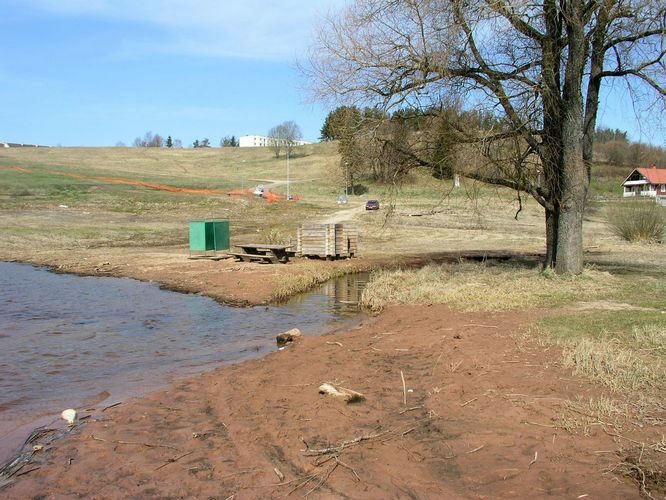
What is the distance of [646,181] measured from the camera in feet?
289

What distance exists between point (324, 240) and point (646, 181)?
266ft

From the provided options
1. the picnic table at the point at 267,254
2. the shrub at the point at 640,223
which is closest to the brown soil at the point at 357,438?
the picnic table at the point at 267,254

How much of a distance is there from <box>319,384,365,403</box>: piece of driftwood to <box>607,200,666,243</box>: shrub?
82.6 feet

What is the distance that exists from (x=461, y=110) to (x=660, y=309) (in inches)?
249

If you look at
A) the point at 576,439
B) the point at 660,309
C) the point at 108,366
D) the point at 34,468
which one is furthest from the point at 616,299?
the point at 34,468

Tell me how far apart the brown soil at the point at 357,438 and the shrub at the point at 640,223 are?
75.4 ft

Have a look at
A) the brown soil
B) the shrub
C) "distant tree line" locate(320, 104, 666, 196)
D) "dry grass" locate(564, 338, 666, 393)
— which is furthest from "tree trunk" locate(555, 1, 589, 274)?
the shrub

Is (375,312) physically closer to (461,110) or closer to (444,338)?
(444,338)

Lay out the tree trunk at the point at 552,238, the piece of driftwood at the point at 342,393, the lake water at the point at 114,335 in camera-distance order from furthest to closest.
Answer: the tree trunk at the point at 552,238 → the lake water at the point at 114,335 → the piece of driftwood at the point at 342,393

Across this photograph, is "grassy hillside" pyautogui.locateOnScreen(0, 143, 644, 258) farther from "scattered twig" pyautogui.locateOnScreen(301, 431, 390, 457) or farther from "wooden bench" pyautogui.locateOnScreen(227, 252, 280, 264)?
"scattered twig" pyautogui.locateOnScreen(301, 431, 390, 457)

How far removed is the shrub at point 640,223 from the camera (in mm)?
27953

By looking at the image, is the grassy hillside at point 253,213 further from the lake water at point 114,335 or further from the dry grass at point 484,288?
the lake water at point 114,335

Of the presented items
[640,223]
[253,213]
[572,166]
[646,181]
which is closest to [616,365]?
[572,166]

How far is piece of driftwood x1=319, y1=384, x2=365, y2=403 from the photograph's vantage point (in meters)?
6.88
